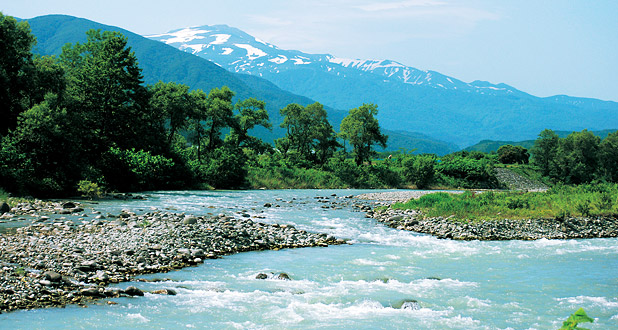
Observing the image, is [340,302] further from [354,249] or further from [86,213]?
[86,213]

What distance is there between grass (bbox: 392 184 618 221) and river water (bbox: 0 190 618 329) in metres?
4.79

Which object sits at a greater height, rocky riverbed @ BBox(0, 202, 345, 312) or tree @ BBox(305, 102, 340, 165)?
tree @ BBox(305, 102, 340, 165)

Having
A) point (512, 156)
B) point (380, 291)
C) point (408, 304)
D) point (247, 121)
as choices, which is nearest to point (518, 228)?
point (380, 291)

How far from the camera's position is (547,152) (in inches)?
3346

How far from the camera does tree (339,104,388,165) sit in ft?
225

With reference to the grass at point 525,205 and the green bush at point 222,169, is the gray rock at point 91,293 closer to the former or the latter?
the grass at point 525,205

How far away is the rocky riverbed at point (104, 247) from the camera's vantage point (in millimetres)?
11023

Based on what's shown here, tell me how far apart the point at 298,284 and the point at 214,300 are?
2629 millimetres

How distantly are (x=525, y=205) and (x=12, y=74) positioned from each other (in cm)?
3561

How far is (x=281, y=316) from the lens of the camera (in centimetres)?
1056

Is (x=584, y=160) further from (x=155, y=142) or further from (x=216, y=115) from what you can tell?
(x=155, y=142)

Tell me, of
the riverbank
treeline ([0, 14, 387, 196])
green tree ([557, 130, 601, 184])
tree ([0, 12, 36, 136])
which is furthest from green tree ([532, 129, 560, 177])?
tree ([0, 12, 36, 136])

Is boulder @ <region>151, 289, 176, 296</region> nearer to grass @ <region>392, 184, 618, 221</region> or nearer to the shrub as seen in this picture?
grass @ <region>392, 184, 618, 221</region>

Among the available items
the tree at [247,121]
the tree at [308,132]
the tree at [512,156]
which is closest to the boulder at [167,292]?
the tree at [247,121]
